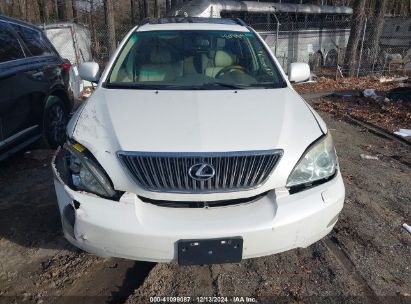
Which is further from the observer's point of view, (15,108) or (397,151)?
(397,151)

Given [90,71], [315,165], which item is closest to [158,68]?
[90,71]

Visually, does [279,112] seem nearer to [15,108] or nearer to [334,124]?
[15,108]

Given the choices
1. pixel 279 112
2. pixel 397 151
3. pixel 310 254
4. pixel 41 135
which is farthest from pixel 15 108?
pixel 397 151

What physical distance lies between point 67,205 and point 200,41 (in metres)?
2.20

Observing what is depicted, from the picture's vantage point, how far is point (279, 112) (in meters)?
2.65

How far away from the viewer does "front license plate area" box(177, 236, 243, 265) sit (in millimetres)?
2064

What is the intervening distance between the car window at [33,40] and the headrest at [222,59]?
261 centimetres

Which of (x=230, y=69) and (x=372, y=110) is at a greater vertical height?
(x=230, y=69)

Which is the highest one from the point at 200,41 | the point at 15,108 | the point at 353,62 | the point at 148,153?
the point at 200,41

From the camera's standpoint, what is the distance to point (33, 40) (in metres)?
4.88

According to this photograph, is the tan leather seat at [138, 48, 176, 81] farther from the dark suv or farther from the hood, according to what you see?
the dark suv

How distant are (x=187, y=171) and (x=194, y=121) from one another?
47 cm

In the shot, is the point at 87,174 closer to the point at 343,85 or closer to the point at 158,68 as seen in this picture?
the point at 158,68

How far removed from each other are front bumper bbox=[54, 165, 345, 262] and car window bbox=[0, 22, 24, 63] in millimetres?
2665
